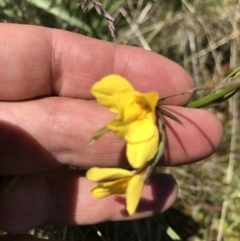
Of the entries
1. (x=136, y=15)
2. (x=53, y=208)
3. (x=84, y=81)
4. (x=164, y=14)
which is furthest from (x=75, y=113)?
(x=164, y=14)

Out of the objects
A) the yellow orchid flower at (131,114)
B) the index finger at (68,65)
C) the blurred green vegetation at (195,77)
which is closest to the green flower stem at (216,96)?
the index finger at (68,65)

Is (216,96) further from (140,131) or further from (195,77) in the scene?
(195,77)

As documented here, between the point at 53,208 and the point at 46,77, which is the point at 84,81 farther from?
the point at 53,208

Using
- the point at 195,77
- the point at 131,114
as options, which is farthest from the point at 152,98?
the point at 195,77

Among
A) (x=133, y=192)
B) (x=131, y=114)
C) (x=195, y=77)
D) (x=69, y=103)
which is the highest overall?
(x=131, y=114)

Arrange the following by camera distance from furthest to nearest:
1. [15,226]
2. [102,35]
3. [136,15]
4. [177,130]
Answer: [136,15] → [102,35] → [15,226] → [177,130]
